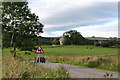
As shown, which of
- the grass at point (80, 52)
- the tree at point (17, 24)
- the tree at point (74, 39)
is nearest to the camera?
the tree at point (17, 24)

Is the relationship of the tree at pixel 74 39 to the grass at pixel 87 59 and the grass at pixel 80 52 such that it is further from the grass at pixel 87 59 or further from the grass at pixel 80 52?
the grass at pixel 87 59

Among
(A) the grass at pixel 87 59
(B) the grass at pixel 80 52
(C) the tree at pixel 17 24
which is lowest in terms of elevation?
(B) the grass at pixel 80 52

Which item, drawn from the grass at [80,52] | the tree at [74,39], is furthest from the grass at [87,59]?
the tree at [74,39]

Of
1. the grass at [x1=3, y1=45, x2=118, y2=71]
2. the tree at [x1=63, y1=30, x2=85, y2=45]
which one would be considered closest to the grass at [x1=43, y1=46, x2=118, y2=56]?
the grass at [x1=3, y1=45, x2=118, y2=71]

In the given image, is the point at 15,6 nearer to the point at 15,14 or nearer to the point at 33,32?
the point at 15,14

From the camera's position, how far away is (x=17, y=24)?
22359 millimetres

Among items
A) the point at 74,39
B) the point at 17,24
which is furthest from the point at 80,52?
the point at 74,39

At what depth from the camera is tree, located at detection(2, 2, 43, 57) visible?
72.4ft

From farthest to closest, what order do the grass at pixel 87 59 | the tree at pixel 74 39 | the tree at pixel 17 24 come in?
the tree at pixel 74 39, the tree at pixel 17 24, the grass at pixel 87 59

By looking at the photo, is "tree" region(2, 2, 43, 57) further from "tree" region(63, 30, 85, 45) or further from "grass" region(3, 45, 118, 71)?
"tree" region(63, 30, 85, 45)

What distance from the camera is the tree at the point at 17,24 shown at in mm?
22078

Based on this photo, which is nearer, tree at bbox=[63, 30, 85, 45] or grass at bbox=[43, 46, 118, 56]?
grass at bbox=[43, 46, 118, 56]

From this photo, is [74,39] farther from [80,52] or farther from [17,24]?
[17,24]

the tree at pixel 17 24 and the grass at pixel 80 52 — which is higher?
the tree at pixel 17 24
